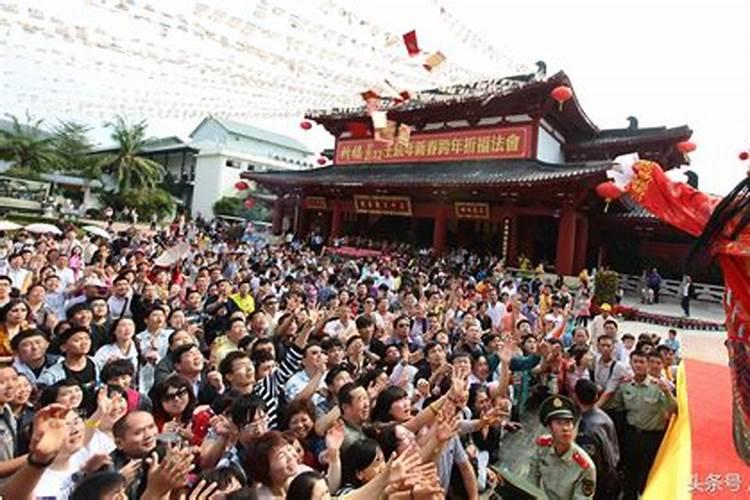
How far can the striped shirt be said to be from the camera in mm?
4118

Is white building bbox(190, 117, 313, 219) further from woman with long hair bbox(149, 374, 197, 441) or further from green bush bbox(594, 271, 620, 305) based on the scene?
woman with long hair bbox(149, 374, 197, 441)

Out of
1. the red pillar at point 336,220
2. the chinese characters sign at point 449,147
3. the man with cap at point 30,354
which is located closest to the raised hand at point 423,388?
the man with cap at point 30,354

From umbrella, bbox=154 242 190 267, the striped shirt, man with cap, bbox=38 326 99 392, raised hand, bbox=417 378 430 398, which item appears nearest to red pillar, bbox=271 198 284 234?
umbrella, bbox=154 242 190 267

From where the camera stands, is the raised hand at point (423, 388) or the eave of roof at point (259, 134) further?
the eave of roof at point (259, 134)

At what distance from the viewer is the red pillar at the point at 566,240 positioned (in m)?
17.3

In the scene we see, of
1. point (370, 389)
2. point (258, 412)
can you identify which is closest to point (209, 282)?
point (370, 389)

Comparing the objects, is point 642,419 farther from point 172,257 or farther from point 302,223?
point 302,223

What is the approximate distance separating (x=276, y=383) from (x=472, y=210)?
16.9m

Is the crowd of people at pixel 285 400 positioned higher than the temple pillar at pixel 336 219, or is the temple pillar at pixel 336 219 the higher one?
the temple pillar at pixel 336 219

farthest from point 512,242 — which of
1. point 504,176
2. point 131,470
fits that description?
point 131,470

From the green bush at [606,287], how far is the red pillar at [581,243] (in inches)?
120

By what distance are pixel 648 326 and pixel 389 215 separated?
13.3 metres

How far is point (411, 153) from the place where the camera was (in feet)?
75.9

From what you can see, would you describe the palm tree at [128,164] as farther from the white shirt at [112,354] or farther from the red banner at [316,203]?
the white shirt at [112,354]
